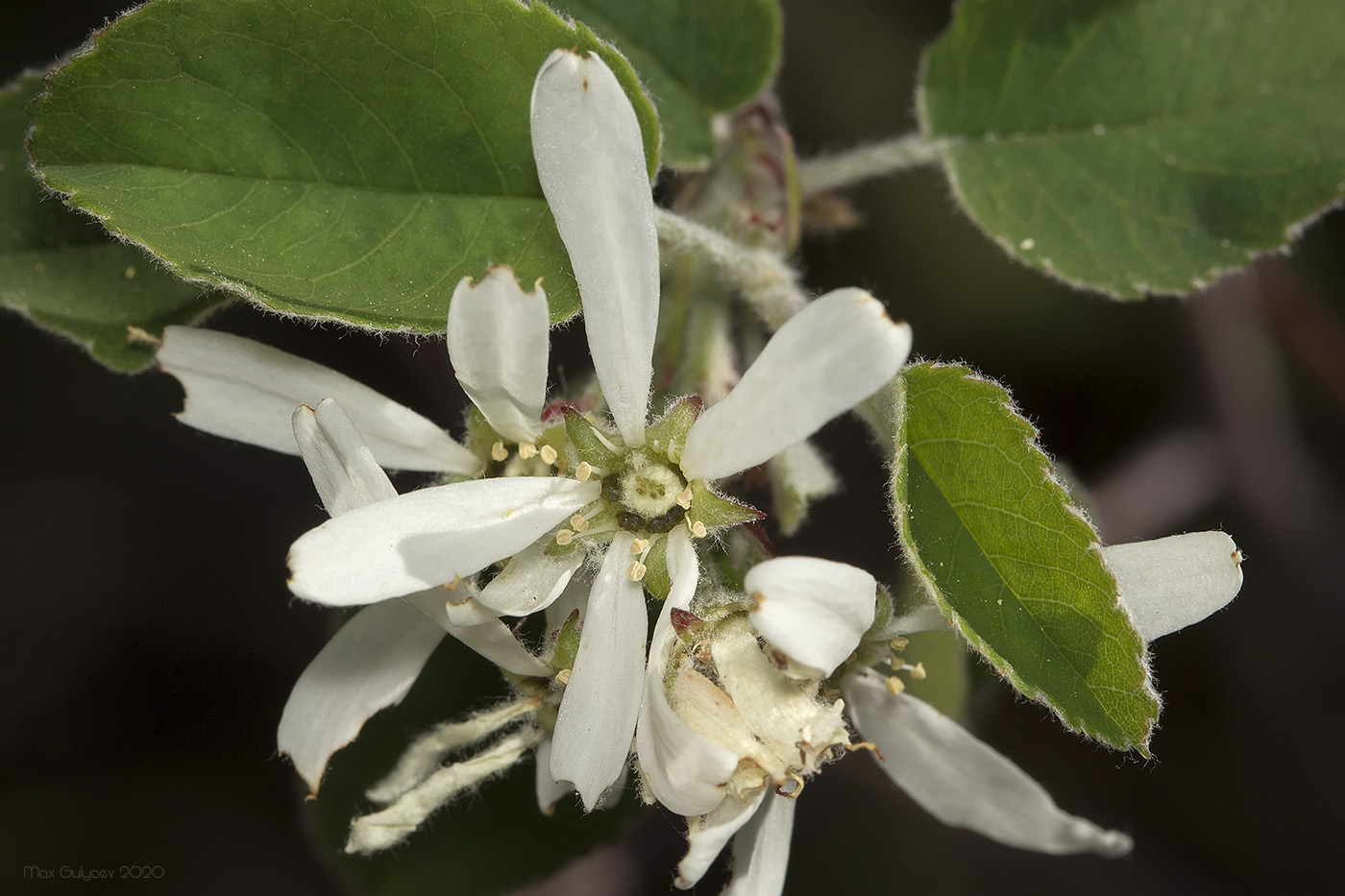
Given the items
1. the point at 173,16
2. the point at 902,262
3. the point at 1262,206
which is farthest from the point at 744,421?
the point at 902,262

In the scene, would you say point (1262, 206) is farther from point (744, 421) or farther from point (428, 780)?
point (428, 780)

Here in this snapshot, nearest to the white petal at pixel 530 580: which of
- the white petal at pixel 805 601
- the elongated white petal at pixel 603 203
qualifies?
the elongated white petal at pixel 603 203

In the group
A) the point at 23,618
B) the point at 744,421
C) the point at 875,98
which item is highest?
the point at 744,421

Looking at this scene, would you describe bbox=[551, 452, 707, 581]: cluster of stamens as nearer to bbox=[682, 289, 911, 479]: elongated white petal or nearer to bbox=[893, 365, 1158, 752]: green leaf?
bbox=[682, 289, 911, 479]: elongated white petal

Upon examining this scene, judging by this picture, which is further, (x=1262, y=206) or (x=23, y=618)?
(x=23, y=618)

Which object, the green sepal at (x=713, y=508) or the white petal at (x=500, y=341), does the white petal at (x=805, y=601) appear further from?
the white petal at (x=500, y=341)

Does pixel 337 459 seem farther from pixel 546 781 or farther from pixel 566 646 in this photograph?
pixel 546 781

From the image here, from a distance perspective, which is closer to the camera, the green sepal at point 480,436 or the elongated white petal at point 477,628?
the elongated white petal at point 477,628
